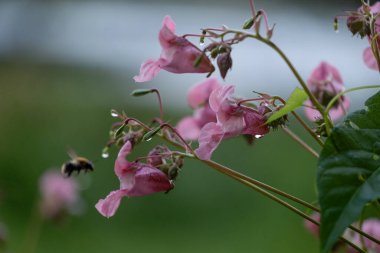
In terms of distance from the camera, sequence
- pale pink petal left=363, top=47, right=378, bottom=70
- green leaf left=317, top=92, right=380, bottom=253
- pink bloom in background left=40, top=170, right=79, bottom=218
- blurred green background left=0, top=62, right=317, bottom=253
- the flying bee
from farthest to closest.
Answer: blurred green background left=0, top=62, right=317, bottom=253, pink bloom in background left=40, top=170, right=79, bottom=218, the flying bee, pale pink petal left=363, top=47, right=378, bottom=70, green leaf left=317, top=92, right=380, bottom=253

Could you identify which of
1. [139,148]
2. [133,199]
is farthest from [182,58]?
[139,148]

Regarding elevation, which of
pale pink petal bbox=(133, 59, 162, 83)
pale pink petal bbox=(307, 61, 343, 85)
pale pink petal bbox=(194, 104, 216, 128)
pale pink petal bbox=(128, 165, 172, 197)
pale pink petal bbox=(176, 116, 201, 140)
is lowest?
pale pink petal bbox=(176, 116, 201, 140)

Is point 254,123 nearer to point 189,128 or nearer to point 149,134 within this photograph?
point 149,134

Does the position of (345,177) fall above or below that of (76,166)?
above

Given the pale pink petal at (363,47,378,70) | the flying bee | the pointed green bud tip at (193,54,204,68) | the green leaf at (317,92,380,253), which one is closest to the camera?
the green leaf at (317,92,380,253)

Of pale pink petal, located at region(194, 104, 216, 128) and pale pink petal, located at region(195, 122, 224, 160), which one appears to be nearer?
pale pink petal, located at region(195, 122, 224, 160)

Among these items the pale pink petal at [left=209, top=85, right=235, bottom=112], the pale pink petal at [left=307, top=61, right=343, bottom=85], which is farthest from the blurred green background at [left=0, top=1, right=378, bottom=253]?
the pale pink petal at [left=209, top=85, right=235, bottom=112]

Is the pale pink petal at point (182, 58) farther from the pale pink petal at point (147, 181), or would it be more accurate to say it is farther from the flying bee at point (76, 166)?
the flying bee at point (76, 166)

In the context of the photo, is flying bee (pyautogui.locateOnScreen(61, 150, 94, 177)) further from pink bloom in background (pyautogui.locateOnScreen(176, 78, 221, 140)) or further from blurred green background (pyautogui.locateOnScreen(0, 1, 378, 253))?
blurred green background (pyautogui.locateOnScreen(0, 1, 378, 253))
